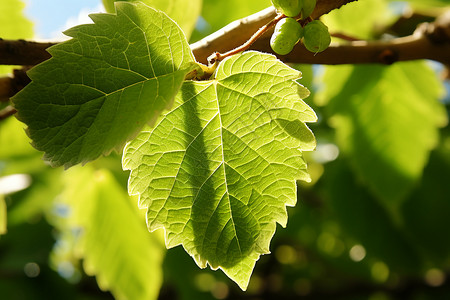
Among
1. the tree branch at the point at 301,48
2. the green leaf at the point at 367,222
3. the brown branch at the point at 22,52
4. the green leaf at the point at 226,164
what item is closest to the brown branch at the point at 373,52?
the tree branch at the point at 301,48

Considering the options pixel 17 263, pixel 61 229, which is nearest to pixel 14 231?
pixel 17 263

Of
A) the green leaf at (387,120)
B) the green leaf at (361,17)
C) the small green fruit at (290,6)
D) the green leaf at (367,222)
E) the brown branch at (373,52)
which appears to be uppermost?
the small green fruit at (290,6)

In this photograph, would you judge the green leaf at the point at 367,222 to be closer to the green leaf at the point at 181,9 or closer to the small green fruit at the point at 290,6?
the green leaf at the point at 181,9

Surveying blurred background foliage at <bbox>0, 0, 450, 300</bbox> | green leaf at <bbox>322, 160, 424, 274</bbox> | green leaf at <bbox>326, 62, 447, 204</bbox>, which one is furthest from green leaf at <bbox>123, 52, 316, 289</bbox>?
green leaf at <bbox>322, 160, 424, 274</bbox>

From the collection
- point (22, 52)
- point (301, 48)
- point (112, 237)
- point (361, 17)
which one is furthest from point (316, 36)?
point (112, 237)

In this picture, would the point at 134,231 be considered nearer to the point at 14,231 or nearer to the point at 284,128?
the point at 14,231

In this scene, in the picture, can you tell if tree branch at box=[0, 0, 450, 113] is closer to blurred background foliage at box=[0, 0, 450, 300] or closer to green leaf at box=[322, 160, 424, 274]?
blurred background foliage at box=[0, 0, 450, 300]
